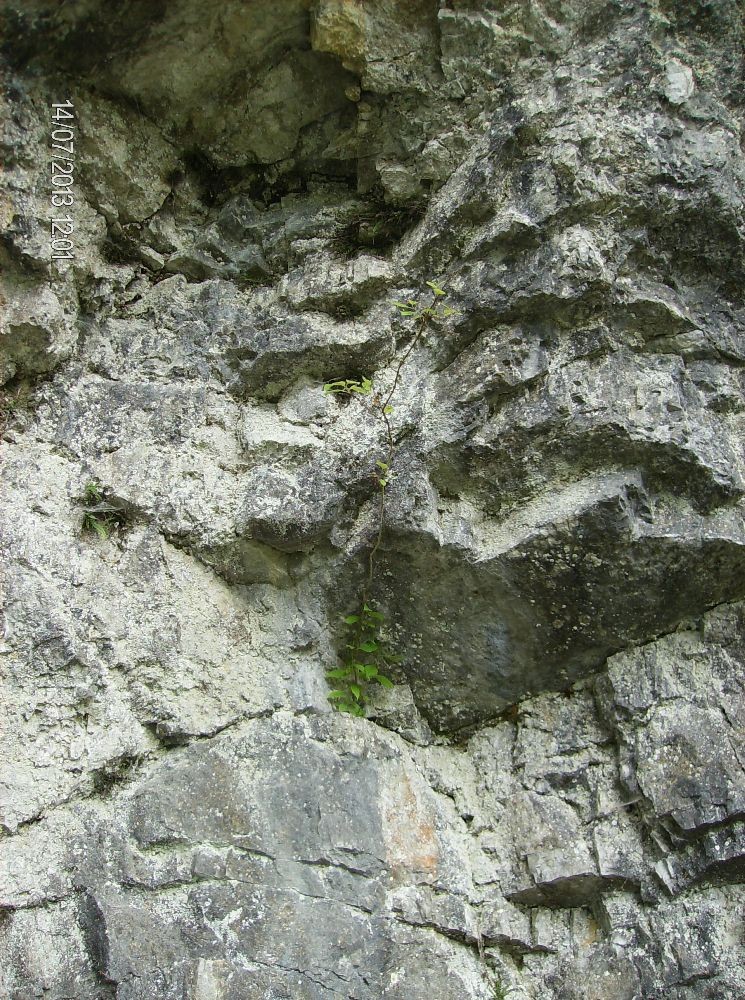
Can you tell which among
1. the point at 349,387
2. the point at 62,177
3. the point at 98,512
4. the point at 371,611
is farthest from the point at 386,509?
the point at 62,177

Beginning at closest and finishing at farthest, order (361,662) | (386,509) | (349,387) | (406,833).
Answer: (406,833) < (386,509) < (361,662) < (349,387)

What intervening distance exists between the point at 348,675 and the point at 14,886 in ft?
4.06

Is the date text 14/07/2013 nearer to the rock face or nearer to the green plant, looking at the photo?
the rock face

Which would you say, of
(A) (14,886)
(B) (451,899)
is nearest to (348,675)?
(B) (451,899)

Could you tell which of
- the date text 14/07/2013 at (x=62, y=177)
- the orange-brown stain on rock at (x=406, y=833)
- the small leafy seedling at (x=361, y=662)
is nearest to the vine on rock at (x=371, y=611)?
the small leafy seedling at (x=361, y=662)

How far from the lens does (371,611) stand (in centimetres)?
295

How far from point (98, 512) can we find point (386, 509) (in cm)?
104

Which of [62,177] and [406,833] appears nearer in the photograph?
[406,833]

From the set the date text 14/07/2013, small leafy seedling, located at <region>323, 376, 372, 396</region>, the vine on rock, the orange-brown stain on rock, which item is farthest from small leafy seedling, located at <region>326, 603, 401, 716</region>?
the date text 14/07/2013

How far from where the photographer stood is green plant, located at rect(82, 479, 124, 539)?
9.59 ft

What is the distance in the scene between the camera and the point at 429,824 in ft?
9.15

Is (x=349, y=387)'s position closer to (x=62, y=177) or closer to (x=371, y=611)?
(x=371, y=611)

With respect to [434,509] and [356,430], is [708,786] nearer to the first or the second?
[434,509]

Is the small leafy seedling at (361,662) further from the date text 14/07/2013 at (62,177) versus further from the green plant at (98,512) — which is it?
the date text 14/07/2013 at (62,177)
